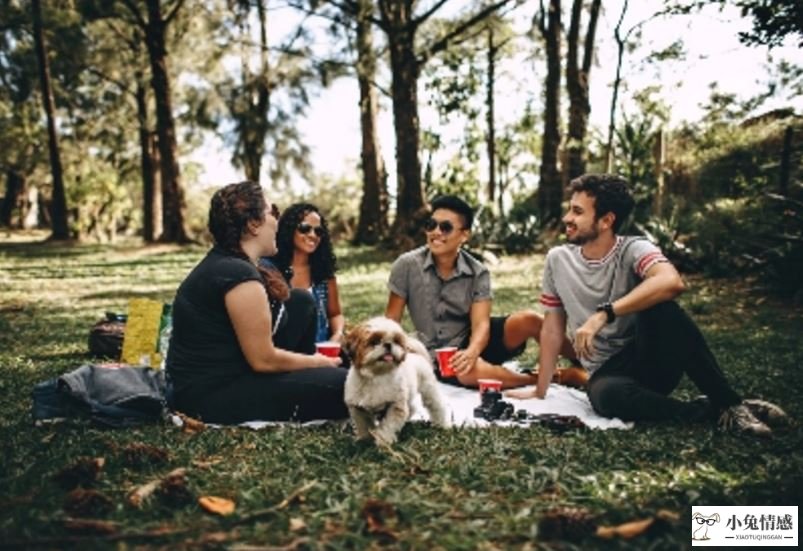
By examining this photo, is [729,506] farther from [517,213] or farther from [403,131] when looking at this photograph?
[517,213]

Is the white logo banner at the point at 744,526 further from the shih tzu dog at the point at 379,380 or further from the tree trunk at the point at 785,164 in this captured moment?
the tree trunk at the point at 785,164

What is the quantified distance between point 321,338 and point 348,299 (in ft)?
17.9

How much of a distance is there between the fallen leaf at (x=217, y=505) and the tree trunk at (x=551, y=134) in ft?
54.0

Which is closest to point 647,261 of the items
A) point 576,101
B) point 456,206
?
point 456,206

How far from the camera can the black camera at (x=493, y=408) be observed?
4.39m

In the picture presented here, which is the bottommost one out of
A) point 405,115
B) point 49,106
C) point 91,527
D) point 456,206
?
point 91,527

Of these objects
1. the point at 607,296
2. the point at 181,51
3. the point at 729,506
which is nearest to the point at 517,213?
the point at 181,51

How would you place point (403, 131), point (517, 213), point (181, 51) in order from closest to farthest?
point (403, 131), point (517, 213), point (181, 51)

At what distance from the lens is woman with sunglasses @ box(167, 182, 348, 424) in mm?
3840

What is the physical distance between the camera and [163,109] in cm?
2191

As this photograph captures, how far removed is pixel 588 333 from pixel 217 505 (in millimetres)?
2248

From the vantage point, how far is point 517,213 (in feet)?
63.6

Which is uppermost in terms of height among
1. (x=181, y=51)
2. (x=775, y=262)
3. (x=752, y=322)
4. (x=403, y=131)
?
(x=181, y=51)

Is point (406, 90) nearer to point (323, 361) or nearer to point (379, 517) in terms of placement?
point (323, 361)
